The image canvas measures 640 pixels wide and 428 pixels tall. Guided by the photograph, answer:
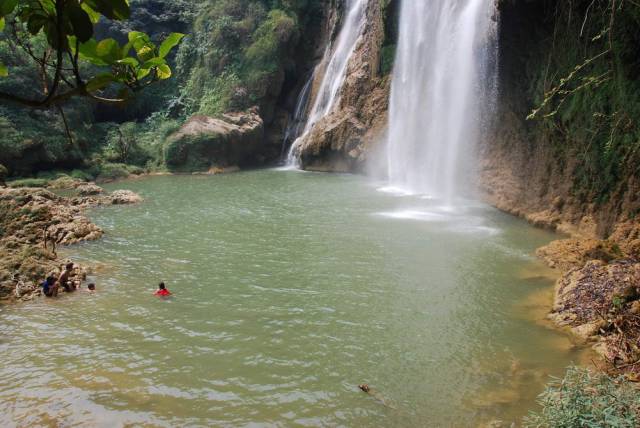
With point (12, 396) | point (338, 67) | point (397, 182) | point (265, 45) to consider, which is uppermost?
point (265, 45)

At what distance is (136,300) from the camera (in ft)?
27.1

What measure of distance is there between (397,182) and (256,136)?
10345 mm

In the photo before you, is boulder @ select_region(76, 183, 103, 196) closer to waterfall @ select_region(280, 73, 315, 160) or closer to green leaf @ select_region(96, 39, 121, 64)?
waterfall @ select_region(280, 73, 315, 160)

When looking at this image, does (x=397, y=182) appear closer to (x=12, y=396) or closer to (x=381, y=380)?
(x=381, y=380)

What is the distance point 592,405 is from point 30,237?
11.5 metres

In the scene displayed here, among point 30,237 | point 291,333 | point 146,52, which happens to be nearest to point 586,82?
point 291,333

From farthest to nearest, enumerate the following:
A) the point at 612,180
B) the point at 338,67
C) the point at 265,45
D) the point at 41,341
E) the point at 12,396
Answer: the point at 265,45, the point at 338,67, the point at 612,180, the point at 41,341, the point at 12,396

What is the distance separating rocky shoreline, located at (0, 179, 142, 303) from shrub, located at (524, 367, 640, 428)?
8478 millimetres

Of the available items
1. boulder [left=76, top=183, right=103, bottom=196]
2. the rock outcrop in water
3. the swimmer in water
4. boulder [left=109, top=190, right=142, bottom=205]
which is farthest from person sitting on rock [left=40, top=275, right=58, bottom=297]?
the rock outcrop in water

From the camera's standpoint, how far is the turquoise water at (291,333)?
5.32 metres

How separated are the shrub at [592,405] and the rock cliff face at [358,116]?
19.7 m

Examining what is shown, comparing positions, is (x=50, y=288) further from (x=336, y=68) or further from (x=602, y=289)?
(x=336, y=68)

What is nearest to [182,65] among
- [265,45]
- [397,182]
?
[265,45]

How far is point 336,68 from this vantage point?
26688 millimetres
